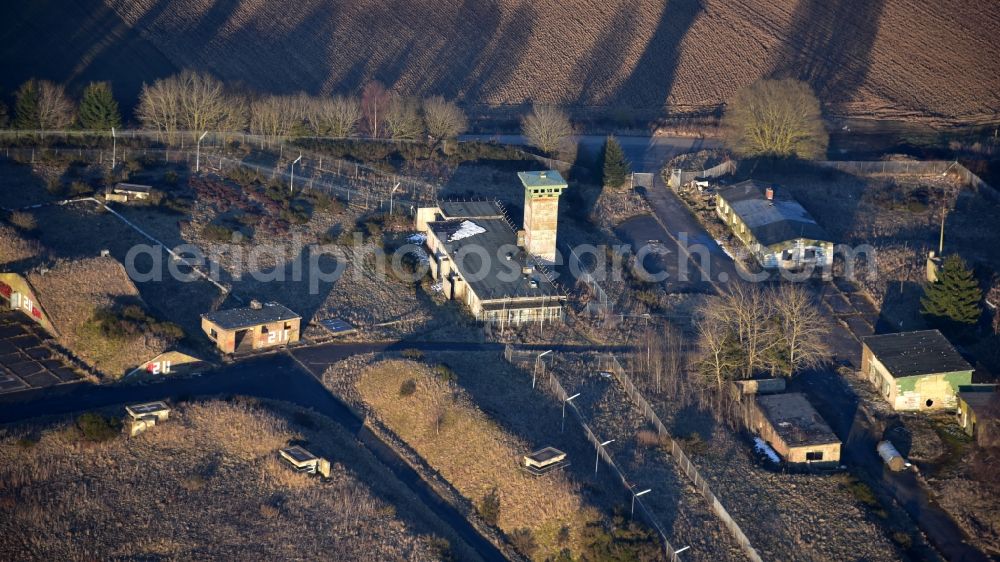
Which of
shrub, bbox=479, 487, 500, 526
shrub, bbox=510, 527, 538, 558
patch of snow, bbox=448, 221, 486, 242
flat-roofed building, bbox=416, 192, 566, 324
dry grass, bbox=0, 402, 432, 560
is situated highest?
patch of snow, bbox=448, 221, 486, 242

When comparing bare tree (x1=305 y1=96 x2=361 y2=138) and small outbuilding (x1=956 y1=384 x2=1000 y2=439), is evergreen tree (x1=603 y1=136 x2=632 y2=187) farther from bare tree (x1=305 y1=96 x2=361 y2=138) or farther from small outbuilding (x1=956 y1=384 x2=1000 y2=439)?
small outbuilding (x1=956 y1=384 x2=1000 y2=439)

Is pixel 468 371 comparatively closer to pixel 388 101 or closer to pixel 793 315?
pixel 793 315

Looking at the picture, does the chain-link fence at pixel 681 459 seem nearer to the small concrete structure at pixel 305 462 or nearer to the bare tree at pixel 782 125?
the small concrete structure at pixel 305 462

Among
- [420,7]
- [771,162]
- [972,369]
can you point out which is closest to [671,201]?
[771,162]

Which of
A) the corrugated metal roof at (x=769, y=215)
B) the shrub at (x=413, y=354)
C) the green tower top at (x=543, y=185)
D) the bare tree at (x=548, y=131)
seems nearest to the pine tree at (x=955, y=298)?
the corrugated metal roof at (x=769, y=215)

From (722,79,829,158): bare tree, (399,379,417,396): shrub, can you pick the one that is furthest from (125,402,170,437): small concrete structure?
(722,79,829,158): bare tree
